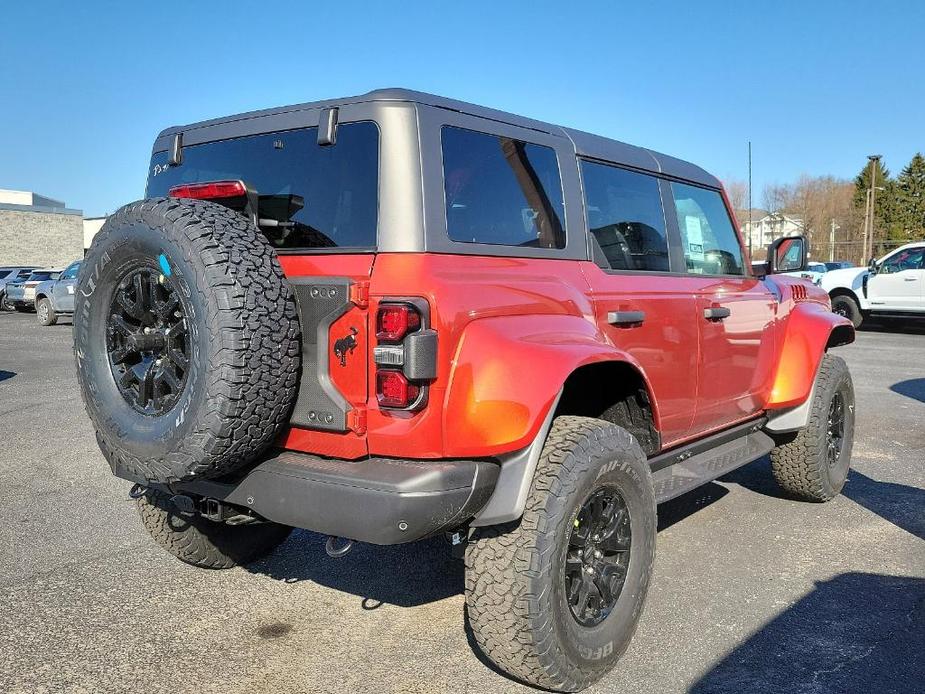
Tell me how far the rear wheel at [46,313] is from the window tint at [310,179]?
19063 mm

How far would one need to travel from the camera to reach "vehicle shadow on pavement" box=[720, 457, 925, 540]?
4727 mm

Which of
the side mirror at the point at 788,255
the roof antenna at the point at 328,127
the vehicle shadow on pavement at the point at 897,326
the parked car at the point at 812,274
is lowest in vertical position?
the vehicle shadow on pavement at the point at 897,326

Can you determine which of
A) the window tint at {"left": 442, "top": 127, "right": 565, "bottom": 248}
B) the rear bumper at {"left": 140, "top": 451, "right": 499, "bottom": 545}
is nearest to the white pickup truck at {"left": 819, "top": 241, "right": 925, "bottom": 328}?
the window tint at {"left": 442, "top": 127, "right": 565, "bottom": 248}

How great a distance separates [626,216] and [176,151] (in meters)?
2.07

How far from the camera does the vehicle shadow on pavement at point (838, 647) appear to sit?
9.46ft

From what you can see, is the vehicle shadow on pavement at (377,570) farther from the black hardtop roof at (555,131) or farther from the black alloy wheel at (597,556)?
the black hardtop roof at (555,131)

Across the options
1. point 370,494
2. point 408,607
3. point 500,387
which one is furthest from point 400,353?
point 408,607

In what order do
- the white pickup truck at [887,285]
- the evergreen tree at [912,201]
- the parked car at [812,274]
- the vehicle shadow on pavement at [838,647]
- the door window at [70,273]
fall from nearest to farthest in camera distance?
the vehicle shadow on pavement at [838,647]
the parked car at [812,274]
the white pickup truck at [887,285]
the door window at [70,273]
the evergreen tree at [912,201]

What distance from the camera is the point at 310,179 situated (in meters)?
2.98

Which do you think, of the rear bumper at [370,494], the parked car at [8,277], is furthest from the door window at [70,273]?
the rear bumper at [370,494]

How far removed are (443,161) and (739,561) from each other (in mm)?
2620

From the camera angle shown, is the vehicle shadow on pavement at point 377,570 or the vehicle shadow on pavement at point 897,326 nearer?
the vehicle shadow on pavement at point 377,570

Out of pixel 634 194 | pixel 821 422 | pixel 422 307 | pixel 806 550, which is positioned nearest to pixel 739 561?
pixel 806 550

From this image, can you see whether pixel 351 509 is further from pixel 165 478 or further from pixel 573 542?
pixel 573 542
